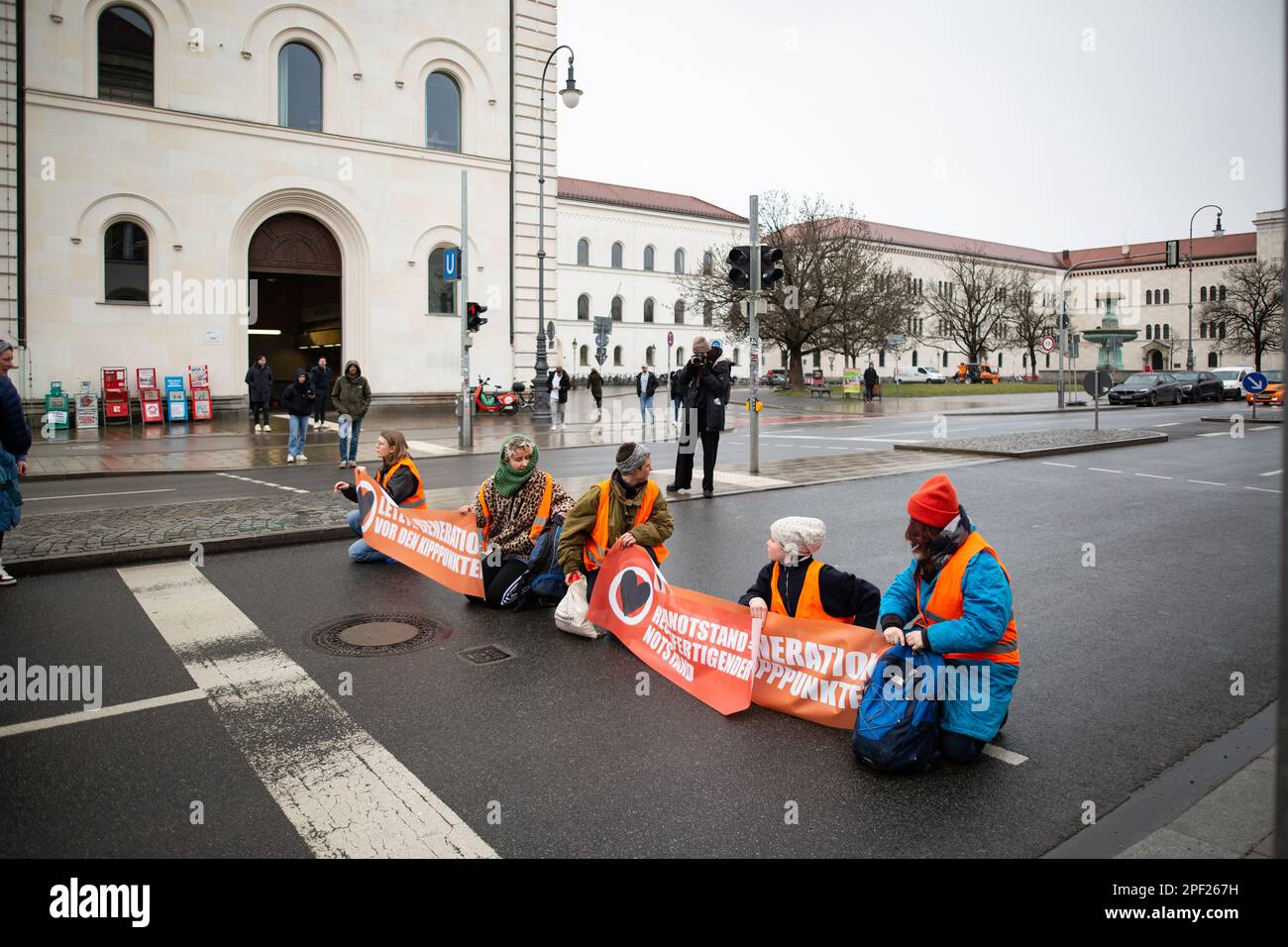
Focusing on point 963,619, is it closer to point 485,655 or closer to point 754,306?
point 485,655

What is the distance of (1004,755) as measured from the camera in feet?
14.9

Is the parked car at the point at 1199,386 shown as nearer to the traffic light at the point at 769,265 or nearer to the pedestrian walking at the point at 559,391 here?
the pedestrian walking at the point at 559,391

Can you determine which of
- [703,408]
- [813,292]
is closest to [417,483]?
[703,408]

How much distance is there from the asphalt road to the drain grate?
0.32 feet

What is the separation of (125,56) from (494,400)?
14960 mm

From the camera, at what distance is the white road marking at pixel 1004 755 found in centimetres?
446

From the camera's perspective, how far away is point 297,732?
15.5 ft

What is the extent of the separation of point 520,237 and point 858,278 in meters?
20.6

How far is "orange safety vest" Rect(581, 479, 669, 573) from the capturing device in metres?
6.61

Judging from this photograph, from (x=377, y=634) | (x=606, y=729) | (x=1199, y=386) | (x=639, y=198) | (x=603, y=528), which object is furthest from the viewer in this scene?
(x=639, y=198)

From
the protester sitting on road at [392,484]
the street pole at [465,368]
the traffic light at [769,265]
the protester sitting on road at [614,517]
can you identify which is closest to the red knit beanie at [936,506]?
the protester sitting on road at [614,517]
